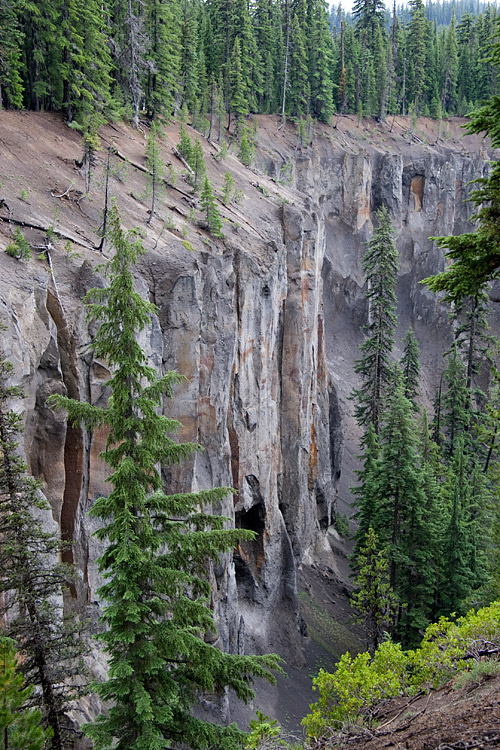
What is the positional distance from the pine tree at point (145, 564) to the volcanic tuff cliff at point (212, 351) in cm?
502

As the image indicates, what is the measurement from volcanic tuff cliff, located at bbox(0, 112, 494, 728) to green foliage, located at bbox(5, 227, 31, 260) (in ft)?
1.07

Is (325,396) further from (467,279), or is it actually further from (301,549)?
(467,279)

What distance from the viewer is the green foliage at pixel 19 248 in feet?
51.2

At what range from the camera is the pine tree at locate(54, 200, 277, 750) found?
9.02 m

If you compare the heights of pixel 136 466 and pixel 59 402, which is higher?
pixel 59 402

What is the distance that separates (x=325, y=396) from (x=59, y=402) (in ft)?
99.9

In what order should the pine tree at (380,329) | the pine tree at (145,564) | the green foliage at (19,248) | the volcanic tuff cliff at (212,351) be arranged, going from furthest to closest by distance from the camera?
the pine tree at (380,329)
the green foliage at (19,248)
the volcanic tuff cliff at (212,351)
the pine tree at (145,564)

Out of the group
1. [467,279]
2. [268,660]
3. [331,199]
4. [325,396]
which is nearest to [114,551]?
[268,660]

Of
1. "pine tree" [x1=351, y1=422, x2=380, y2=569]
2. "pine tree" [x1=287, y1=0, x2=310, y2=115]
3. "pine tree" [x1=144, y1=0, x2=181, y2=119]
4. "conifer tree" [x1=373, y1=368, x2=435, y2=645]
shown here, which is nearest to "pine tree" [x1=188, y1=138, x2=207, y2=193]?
"pine tree" [x1=144, y1=0, x2=181, y2=119]

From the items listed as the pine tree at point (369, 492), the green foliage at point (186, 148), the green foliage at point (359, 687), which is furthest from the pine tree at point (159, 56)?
the green foliage at point (359, 687)

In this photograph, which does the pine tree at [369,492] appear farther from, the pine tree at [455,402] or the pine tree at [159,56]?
the pine tree at [159,56]

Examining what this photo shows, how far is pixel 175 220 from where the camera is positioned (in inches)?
981

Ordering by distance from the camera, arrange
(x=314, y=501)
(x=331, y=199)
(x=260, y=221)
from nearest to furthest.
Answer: (x=260, y=221) < (x=314, y=501) < (x=331, y=199)

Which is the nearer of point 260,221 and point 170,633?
point 170,633
